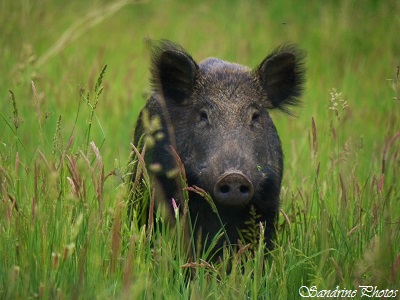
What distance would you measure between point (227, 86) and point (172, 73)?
0.43m

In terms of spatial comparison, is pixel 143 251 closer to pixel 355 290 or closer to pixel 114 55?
pixel 355 290

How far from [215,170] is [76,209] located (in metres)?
1.04

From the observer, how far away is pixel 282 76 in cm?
589

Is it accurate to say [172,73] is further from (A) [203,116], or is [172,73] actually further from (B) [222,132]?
(B) [222,132]

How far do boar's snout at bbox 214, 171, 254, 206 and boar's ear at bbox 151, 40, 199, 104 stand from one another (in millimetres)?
1166

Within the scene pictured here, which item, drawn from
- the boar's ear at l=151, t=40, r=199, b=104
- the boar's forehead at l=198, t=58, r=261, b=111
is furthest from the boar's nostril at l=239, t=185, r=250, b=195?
the boar's ear at l=151, t=40, r=199, b=104

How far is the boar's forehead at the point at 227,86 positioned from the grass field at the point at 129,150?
1.56 ft

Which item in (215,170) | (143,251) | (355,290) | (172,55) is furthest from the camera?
(172,55)

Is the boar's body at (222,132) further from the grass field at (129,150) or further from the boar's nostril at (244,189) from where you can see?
the grass field at (129,150)

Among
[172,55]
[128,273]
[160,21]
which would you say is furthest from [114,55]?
[128,273]

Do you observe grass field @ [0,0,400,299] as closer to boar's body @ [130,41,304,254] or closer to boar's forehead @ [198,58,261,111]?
boar's body @ [130,41,304,254]

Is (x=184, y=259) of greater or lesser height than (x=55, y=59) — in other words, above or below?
below

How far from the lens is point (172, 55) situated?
221 inches

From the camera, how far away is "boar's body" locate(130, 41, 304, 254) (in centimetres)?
483
